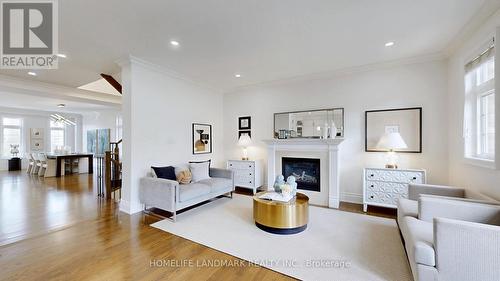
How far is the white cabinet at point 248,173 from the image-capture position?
5.02 meters

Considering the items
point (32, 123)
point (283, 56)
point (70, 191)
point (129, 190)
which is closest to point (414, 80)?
point (283, 56)

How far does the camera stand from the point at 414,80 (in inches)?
146

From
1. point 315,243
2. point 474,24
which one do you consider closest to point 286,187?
point 315,243

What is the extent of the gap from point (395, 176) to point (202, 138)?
423 centimetres

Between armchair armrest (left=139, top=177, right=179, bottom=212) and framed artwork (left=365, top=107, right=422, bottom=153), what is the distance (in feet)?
12.3

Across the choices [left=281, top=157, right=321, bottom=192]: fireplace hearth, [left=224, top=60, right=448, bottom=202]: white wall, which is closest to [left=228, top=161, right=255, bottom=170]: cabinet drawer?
[left=224, top=60, right=448, bottom=202]: white wall

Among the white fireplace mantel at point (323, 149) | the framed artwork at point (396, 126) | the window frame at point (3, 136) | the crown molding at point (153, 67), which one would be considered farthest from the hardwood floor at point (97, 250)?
the window frame at point (3, 136)

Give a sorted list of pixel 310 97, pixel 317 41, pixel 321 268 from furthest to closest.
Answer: pixel 310 97 → pixel 317 41 → pixel 321 268

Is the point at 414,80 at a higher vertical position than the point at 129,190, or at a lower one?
higher

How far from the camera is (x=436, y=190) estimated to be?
9.24ft

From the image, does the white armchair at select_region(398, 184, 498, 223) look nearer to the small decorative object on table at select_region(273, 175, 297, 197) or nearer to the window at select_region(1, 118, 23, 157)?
the small decorative object on table at select_region(273, 175, 297, 197)

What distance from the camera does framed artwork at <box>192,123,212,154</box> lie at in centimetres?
507

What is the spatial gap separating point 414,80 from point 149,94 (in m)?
5.01

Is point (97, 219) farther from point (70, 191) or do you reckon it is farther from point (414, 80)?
point (414, 80)
